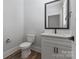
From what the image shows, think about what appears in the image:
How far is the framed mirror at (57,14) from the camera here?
1940 mm

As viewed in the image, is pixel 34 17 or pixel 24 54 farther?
pixel 34 17

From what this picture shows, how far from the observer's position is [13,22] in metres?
2.62

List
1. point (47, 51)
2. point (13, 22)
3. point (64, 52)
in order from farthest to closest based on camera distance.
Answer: point (13, 22)
point (47, 51)
point (64, 52)

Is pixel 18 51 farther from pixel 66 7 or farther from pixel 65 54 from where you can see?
pixel 66 7

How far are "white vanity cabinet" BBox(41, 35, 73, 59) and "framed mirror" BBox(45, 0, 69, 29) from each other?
1.75 ft


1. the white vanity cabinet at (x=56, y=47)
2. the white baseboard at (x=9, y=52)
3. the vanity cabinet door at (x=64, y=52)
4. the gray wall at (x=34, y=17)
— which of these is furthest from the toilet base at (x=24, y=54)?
the vanity cabinet door at (x=64, y=52)

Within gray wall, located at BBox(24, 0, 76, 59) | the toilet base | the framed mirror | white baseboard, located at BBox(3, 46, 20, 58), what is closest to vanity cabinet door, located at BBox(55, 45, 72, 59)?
the framed mirror

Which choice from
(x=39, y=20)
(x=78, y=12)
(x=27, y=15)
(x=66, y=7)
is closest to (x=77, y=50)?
(x=78, y=12)

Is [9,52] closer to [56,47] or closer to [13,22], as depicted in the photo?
[13,22]

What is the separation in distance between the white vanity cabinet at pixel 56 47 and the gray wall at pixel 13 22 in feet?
4.46

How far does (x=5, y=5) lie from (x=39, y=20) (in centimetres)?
134

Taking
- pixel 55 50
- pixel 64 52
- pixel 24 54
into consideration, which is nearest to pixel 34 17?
pixel 24 54

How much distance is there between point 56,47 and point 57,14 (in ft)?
3.52

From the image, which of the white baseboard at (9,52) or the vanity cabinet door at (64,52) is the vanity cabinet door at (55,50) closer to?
the vanity cabinet door at (64,52)
